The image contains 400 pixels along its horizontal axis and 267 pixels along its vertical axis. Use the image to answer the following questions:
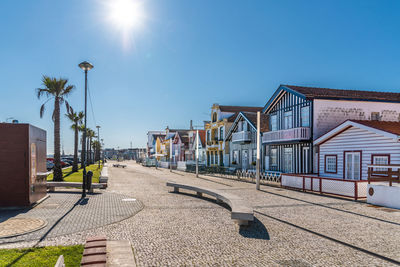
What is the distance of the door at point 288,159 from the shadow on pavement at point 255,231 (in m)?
18.5

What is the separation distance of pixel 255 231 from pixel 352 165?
13535mm

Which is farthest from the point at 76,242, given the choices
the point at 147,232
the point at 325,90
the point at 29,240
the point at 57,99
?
the point at 325,90

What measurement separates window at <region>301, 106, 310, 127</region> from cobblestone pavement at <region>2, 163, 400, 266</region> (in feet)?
42.8

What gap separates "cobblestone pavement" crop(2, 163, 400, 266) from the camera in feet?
20.5

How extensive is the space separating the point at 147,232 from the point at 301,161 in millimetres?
19502

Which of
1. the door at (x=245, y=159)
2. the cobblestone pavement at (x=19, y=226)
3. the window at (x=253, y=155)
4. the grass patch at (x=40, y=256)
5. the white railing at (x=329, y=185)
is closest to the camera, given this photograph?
the grass patch at (x=40, y=256)

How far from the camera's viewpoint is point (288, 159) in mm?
27391

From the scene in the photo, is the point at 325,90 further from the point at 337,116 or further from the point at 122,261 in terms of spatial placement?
the point at 122,261

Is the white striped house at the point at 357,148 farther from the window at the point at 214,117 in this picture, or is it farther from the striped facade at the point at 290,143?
the window at the point at 214,117

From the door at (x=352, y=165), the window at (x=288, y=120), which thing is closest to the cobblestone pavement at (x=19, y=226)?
the door at (x=352, y=165)

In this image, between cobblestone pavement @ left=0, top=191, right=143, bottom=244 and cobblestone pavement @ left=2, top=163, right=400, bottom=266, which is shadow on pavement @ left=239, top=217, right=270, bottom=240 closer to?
cobblestone pavement @ left=2, top=163, right=400, bottom=266

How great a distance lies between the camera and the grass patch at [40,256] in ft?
18.6

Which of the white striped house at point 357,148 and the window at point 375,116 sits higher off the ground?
the window at point 375,116

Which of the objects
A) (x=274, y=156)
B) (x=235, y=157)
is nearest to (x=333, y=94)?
Answer: (x=274, y=156)
